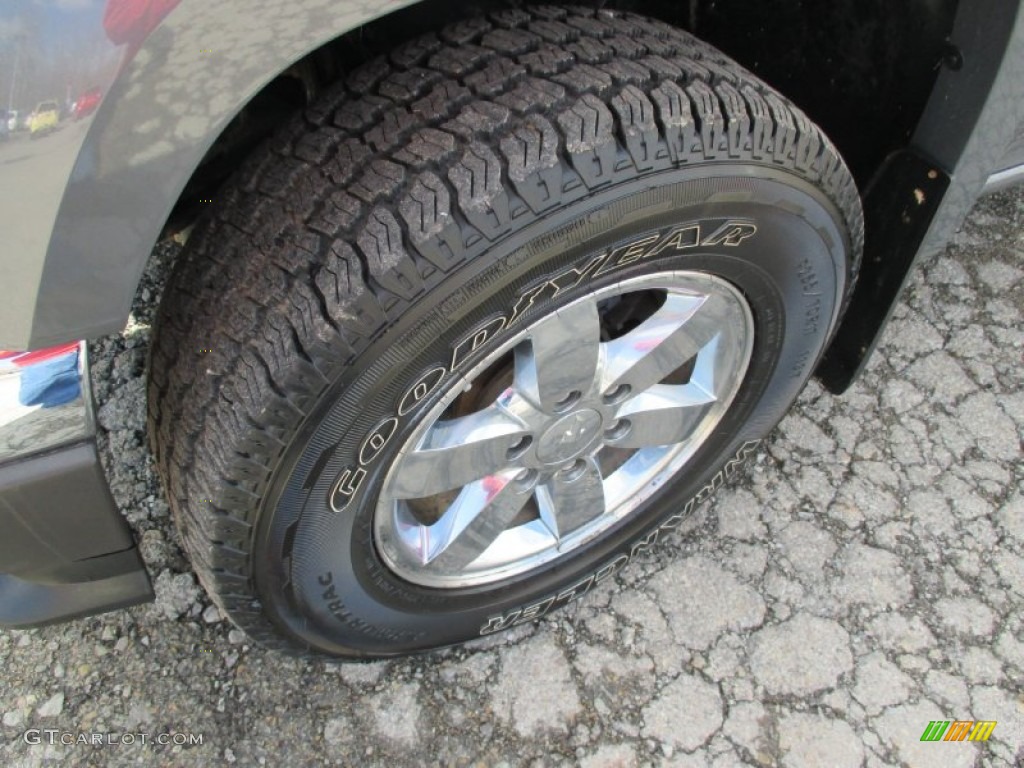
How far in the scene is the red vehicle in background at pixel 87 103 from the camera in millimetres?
896

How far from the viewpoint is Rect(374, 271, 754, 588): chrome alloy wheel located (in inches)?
58.2

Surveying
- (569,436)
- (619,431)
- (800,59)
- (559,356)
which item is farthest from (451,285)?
(800,59)

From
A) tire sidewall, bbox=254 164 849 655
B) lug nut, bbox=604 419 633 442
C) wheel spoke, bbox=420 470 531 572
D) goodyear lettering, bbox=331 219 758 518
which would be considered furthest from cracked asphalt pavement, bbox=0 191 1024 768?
goodyear lettering, bbox=331 219 758 518

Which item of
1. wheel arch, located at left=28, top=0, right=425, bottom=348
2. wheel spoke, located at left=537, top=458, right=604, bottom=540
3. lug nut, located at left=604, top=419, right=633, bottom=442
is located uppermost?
wheel arch, located at left=28, top=0, right=425, bottom=348

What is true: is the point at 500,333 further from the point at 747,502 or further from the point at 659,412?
the point at 747,502

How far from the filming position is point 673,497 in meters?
1.97

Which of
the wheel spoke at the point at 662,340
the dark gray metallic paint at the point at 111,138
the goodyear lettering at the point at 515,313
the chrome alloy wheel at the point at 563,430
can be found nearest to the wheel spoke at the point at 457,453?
the chrome alloy wheel at the point at 563,430

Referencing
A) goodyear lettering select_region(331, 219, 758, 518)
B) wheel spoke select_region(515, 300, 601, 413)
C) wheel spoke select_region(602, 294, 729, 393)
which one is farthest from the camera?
wheel spoke select_region(602, 294, 729, 393)

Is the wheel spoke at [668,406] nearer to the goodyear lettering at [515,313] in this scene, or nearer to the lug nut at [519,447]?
the lug nut at [519,447]

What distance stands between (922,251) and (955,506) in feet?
2.51

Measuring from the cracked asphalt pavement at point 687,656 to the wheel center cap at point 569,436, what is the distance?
0.50 meters

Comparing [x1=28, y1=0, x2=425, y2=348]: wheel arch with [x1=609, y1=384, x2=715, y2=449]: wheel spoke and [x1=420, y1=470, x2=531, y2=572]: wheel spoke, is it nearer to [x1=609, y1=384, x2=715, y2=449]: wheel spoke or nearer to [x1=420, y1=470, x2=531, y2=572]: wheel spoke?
[x1=420, y1=470, x2=531, y2=572]: wheel spoke

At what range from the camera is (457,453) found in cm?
153

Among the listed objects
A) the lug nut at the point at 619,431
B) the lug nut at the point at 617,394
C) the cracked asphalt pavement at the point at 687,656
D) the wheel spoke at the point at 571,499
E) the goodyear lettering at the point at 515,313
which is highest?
the goodyear lettering at the point at 515,313
